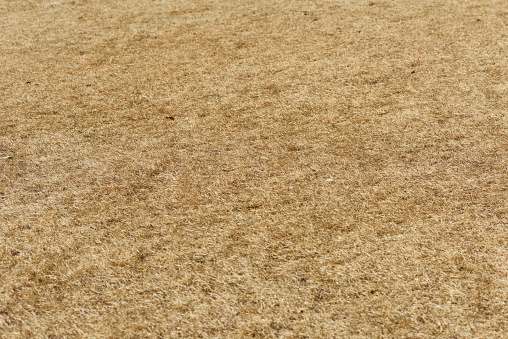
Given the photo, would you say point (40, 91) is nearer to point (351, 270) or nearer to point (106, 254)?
point (106, 254)

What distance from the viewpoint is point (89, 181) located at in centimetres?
400

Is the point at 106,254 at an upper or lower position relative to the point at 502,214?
upper

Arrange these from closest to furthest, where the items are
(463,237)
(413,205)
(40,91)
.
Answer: (463,237)
(413,205)
(40,91)

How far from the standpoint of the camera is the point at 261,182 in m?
3.86

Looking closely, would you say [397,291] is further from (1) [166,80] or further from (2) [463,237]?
(1) [166,80]

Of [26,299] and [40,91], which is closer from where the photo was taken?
[26,299]

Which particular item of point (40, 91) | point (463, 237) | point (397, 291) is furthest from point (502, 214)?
point (40, 91)

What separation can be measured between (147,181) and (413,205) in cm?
180

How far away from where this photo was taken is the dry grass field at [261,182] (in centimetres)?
282

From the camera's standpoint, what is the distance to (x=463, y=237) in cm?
322

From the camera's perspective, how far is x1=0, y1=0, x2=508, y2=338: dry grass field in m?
2.82

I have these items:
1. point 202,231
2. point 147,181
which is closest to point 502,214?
point 202,231

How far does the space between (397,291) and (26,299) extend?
1.91 meters

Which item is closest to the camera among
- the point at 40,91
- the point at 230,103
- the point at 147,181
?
the point at 147,181
